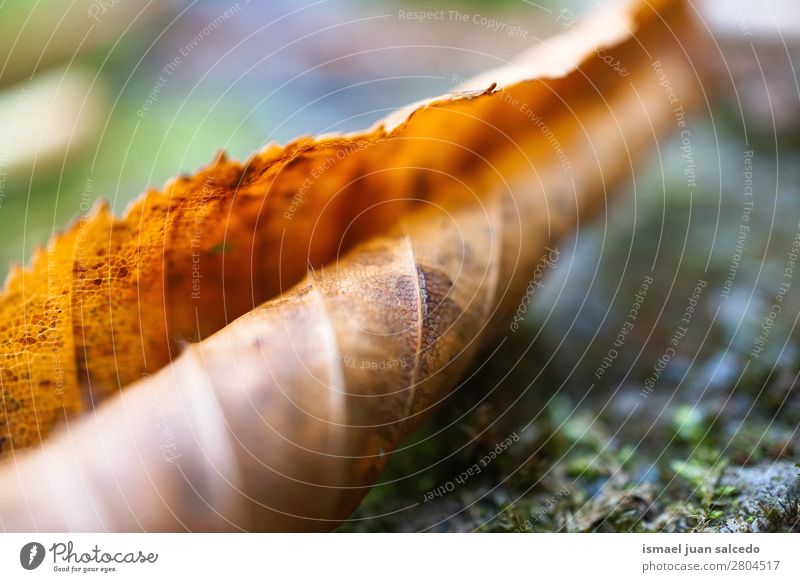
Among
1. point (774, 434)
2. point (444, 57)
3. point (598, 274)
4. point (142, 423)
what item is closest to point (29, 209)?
point (142, 423)

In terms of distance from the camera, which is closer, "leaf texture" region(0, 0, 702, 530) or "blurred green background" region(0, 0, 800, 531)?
"leaf texture" region(0, 0, 702, 530)

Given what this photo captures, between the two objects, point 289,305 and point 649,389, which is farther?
point 649,389

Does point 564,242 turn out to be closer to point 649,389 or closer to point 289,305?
point 649,389

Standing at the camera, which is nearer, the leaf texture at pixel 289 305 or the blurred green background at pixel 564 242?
the leaf texture at pixel 289 305

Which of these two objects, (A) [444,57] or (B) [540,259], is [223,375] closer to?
(B) [540,259]

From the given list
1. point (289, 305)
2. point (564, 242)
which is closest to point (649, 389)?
point (564, 242)

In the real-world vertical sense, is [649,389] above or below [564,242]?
below
